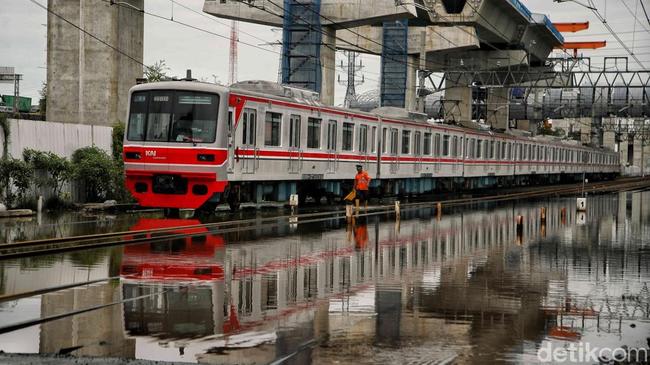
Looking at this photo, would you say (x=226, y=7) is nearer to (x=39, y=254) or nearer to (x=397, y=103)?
(x=397, y=103)

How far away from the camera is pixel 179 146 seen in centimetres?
2369

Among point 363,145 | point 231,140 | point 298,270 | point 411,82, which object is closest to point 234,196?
point 231,140

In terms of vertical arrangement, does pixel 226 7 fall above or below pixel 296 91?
above

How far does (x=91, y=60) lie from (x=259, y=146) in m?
9.22

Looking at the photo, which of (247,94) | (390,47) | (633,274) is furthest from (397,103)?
(633,274)

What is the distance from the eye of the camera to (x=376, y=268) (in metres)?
15.3

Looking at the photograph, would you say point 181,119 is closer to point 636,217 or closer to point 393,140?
point 636,217

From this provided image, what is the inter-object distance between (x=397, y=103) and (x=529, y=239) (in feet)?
138

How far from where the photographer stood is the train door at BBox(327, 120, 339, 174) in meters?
32.9

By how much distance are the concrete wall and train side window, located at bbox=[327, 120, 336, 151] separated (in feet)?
22.7

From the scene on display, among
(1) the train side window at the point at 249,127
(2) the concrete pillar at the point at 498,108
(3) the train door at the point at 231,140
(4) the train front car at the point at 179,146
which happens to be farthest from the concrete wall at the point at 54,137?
(2) the concrete pillar at the point at 498,108

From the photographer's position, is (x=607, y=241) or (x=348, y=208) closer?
(x=607, y=241)

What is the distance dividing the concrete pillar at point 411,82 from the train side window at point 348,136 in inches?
1064

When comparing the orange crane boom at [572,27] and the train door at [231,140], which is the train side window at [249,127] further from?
the orange crane boom at [572,27]
